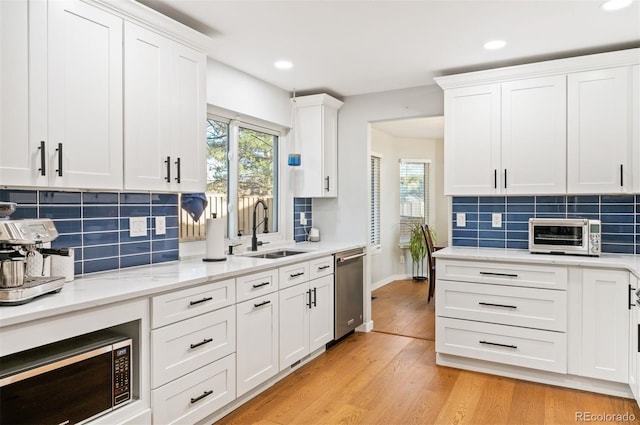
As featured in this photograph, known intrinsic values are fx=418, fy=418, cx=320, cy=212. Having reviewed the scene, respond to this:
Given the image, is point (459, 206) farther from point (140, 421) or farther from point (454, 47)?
point (140, 421)

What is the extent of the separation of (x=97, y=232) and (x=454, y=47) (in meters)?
2.74

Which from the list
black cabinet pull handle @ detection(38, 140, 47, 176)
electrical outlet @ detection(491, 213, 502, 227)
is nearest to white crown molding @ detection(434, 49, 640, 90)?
electrical outlet @ detection(491, 213, 502, 227)

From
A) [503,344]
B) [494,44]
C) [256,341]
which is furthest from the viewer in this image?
[503,344]

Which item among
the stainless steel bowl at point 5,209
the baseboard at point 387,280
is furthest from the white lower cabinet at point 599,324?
the baseboard at point 387,280

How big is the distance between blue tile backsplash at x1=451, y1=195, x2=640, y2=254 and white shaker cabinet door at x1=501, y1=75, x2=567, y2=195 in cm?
30

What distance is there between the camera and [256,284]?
9.04 feet

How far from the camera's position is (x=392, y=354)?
12.0ft

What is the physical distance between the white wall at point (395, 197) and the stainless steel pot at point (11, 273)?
16.8ft

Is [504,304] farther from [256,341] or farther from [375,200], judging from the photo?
[375,200]

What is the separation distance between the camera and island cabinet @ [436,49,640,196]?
3.04 m

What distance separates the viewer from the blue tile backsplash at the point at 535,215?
326 centimetres

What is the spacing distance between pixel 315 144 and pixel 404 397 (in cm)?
249

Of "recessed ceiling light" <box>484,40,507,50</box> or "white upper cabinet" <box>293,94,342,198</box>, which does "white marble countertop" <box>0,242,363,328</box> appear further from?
"recessed ceiling light" <box>484,40,507,50</box>

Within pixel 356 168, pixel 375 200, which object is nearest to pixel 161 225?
pixel 356 168
